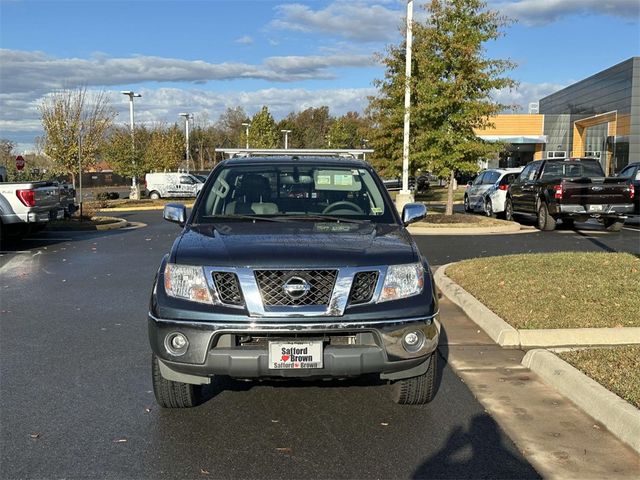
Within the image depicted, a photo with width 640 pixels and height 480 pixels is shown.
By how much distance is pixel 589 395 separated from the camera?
4379 millimetres

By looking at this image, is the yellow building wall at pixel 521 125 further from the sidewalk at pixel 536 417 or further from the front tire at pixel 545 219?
the sidewalk at pixel 536 417

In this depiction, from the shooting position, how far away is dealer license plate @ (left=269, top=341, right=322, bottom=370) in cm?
375

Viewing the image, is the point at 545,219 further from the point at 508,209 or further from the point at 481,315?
the point at 481,315

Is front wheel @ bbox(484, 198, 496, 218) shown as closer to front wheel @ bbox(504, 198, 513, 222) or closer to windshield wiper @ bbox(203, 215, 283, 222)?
front wheel @ bbox(504, 198, 513, 222)

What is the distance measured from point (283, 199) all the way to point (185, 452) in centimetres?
225

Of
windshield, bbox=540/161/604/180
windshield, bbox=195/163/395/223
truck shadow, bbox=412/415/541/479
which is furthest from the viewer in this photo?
windshield, bbox=540/161/604/180

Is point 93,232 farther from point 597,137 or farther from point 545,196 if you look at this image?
Result: point 597,137

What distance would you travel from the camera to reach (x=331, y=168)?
217 inches

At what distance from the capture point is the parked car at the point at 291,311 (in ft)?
12.3

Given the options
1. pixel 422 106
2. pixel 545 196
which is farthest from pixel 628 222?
pixel 422 106

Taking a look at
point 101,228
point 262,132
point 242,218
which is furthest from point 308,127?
point 242,218

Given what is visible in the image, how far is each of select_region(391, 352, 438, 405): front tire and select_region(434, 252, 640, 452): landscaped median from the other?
1.08 meters

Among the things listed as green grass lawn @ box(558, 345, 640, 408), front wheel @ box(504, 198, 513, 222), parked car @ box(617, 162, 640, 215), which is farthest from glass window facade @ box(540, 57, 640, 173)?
green grass lawn @ box(558, 345, 640, 408)

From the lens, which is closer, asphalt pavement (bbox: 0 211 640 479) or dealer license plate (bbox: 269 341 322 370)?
asphalt pavement (bbox: 0 211 640 479)
